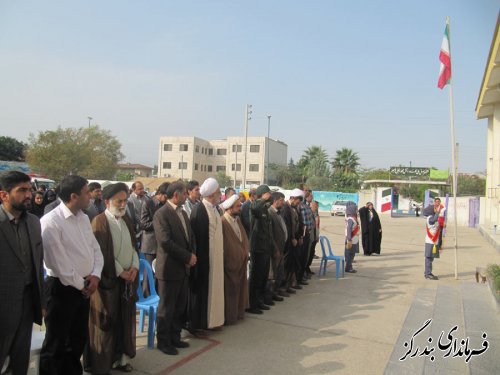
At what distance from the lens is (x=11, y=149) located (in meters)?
52.5

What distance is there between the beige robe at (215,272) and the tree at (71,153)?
117 ft

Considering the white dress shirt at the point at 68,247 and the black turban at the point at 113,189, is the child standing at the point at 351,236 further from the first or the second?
the white dress shirt at the point at 68,247

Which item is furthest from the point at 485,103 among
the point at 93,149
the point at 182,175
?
the point at 182,175

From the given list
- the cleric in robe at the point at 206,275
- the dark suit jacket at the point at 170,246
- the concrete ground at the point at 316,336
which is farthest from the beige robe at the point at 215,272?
the dark suit jacket at the point at 170,246

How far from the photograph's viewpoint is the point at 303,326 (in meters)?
5.28

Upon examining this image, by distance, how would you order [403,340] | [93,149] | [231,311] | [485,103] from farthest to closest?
1. [93,149]
2. [485,103]
3. [231,311]
4. [403,340]

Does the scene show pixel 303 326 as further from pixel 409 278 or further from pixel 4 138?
pixel 4 138

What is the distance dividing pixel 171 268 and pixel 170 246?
0.83 feet

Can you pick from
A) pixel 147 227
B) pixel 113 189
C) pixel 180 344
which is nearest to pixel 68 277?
pixel 113 189

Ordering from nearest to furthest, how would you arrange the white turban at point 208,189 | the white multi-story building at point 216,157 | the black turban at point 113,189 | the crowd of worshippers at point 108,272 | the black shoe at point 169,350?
the crowd of worshippers at point 108,272 < the black turban at point 113,189 < the black shoe at point 169,350 < the white turban at point 208,189 < the white multi-story building at point 216,157

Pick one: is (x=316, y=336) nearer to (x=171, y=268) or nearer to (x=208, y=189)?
(x=171, y=268)

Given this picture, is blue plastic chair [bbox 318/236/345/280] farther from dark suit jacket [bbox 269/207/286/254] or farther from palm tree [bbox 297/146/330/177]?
palm tree [bbox 297/146/330/177]

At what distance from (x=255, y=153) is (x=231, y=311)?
183ft

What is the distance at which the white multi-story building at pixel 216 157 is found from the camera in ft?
199
